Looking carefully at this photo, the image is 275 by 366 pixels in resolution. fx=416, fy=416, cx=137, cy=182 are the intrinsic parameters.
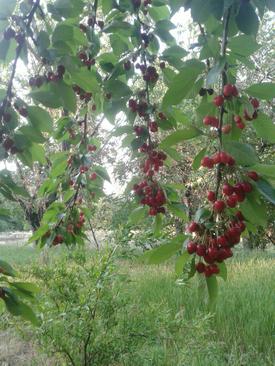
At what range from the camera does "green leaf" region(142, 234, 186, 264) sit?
876 millimetres

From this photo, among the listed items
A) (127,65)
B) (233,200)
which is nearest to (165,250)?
(233,200)

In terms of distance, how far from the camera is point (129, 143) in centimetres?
149

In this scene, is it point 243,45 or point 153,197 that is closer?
point 243,45

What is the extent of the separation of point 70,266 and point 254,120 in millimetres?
1874

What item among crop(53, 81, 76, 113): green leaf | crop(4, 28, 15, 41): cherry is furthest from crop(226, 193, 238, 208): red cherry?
crop(4, 28, 15, 41): cherry

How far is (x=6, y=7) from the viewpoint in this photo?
3.43 ft

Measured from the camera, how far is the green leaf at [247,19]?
85 centimetres

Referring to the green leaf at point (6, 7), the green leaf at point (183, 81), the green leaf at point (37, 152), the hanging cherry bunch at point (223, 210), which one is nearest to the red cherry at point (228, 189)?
the hanging cherry bunch at point (223, 210)

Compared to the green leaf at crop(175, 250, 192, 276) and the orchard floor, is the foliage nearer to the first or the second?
the green leaf at crop(175, 250, 192, 276)

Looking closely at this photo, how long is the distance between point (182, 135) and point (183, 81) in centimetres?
11

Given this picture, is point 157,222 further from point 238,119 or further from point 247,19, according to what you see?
point 247,19

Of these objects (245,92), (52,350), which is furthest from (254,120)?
(52,350)

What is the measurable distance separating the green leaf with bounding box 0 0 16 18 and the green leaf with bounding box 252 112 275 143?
664 mm

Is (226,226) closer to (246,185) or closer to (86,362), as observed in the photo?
(246,185)
